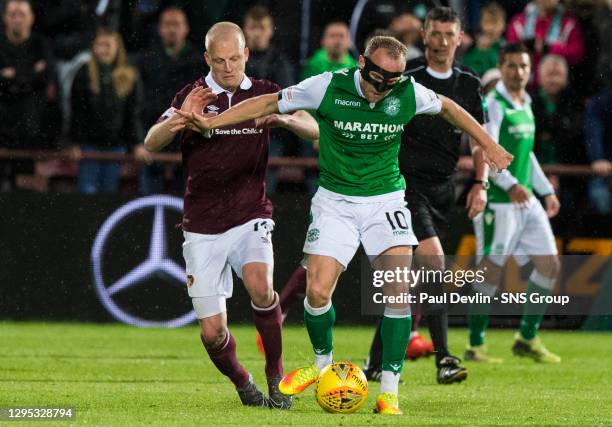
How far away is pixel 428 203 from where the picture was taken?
10547 millimetres

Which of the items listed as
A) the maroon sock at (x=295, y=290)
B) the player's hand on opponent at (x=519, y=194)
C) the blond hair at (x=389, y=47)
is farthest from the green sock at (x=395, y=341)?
the player's hand on opponent at (x=519, y=194)

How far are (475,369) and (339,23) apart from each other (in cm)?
440

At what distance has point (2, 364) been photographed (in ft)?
35.4

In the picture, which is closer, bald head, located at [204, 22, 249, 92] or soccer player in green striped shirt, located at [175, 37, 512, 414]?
soccer player in green striped shirt, located at [175, 37, 512, 414]

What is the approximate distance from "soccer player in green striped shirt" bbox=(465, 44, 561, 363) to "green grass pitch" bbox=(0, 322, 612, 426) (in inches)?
15.1

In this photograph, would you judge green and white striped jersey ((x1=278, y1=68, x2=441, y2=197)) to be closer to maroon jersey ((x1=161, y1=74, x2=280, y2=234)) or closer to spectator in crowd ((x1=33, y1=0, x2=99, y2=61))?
maroon jersey ((x1=161, y1=74, x2=280, y2=234))

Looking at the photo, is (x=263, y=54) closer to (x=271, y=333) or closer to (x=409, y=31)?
(x=409, y=31)

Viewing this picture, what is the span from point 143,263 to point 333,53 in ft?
9.51

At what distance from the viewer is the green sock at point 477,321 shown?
1171 centimetres

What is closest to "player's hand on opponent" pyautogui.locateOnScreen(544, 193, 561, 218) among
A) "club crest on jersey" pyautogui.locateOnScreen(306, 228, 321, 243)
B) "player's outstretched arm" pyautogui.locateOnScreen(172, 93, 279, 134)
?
"club crest on jersey" pyautogui.locateOnScreen(306, 228, 321, 243)

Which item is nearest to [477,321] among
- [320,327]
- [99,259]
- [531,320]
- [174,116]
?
[531,320]

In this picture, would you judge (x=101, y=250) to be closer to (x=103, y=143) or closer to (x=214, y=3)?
(x=103, y=143)

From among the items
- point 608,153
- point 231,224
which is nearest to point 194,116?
point 231,224

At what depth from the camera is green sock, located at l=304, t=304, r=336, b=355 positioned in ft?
28.4
